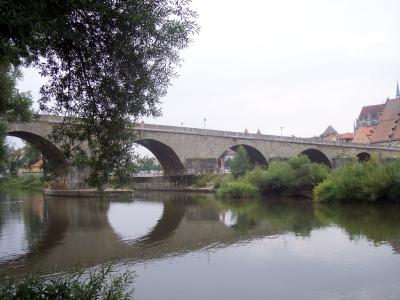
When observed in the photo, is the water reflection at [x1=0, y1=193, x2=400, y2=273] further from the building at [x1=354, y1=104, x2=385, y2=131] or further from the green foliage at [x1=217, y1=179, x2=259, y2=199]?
the building at [x1=354, y1=104, x2=385, y2=131]

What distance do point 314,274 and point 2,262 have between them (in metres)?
8.60

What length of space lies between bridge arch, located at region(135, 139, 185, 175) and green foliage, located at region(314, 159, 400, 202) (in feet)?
68.6

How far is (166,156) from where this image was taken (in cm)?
5153

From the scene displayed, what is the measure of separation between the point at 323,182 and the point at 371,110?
80.1 m

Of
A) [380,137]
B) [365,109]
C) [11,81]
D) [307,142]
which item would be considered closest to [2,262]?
[11,81]

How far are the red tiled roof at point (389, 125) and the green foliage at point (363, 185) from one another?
5698 cm

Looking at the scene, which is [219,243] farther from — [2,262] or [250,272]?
[2,262]

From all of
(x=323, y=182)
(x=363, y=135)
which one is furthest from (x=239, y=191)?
(x=363, y=135)

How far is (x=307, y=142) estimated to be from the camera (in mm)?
61969

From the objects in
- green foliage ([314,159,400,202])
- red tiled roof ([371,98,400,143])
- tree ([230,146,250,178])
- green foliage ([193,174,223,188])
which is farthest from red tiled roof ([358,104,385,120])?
green foliage ([314,159,400,202])

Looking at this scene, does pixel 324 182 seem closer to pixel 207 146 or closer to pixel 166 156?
pixel 207 146

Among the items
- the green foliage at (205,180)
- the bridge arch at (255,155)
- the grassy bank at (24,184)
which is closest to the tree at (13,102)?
the green foliage at (205,180)

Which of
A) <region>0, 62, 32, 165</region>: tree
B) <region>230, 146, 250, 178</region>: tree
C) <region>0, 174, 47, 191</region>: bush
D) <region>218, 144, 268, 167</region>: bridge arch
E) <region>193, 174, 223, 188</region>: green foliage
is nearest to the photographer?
<region>0, 62, 32, 165</region>: tree

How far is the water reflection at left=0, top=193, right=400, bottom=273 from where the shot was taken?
13.4 metres
